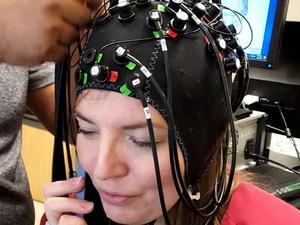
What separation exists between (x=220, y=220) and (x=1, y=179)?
24.2 inches

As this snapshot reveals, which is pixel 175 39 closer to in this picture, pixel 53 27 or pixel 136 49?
pixel 136 49

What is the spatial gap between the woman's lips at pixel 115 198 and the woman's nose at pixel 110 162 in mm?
53

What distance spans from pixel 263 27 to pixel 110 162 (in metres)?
1.09

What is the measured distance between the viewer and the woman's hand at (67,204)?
38.6 inches

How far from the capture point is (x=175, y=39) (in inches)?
32.0

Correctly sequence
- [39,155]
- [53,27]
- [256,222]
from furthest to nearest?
1. [39,155]
2. [256,222]
3. [53,27]

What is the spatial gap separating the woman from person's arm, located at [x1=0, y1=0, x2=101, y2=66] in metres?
0.11

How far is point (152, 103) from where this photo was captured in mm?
792

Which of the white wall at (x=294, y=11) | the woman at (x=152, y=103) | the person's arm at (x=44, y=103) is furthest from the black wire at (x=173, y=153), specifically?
the white wall at (x=294, y=11)

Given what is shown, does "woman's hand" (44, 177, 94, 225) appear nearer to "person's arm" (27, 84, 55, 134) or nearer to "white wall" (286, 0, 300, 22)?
"person's arm" (27, 84, 55, 134)

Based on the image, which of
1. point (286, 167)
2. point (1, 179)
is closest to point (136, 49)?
point (1, 179)

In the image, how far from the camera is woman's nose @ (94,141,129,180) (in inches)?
31.9

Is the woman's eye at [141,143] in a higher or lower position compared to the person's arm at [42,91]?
higher

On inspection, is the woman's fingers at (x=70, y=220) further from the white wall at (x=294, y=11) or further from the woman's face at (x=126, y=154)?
the white wall at (x=294, y=11)
